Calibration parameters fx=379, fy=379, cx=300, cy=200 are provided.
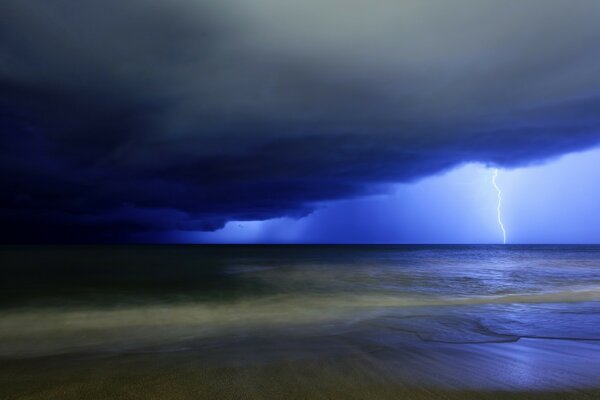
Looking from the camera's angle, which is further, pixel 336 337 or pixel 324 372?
pixel 336 337

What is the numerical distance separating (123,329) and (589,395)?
13904mm

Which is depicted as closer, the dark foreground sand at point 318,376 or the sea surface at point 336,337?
the dark foreground sand at point 318,376

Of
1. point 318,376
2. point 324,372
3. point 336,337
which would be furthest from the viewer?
point 336,337

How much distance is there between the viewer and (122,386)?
675cm

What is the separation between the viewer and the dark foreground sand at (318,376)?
6227 mm

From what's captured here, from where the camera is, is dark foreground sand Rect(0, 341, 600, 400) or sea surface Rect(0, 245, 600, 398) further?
sea surface Rect(0, 245, 600, 398)

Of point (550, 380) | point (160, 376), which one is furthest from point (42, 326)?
point (550, 380)

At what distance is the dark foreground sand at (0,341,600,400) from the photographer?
20.4ft

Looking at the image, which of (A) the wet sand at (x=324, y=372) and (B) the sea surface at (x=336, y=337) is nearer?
(A) the wet sand at (x=324, y=372)

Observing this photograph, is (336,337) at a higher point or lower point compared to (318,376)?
lower

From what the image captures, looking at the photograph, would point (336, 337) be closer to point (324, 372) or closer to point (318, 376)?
point (324, 372)

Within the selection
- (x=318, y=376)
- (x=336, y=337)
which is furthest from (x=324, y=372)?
(x=336, y=337)

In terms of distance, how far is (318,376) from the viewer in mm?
7133

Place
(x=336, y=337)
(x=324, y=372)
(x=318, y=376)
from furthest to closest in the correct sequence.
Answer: (x=336, y=337), (x=324, y=372), (x=318, y=376)
